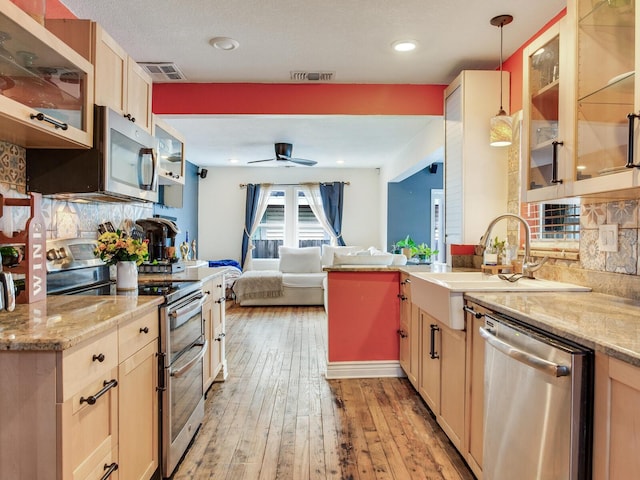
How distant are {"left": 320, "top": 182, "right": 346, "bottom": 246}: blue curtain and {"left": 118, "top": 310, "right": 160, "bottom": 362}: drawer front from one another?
6315 mm

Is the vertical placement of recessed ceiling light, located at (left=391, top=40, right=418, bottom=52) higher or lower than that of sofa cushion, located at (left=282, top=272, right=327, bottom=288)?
higher

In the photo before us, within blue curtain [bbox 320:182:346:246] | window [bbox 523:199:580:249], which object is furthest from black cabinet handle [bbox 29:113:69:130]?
blue curtain [bbox 320:182:346:246]

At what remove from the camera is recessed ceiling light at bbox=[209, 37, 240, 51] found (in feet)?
8.84

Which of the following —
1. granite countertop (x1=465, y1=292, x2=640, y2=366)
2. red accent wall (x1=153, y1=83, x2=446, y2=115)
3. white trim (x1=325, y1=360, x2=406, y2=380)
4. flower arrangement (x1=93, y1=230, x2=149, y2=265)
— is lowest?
white trim (x1=325, y1=360, x2=406, y2=380)

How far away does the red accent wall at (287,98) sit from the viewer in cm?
348

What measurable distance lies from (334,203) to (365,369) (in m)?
5.04

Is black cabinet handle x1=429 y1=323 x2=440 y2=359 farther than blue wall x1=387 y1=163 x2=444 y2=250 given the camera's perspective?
No

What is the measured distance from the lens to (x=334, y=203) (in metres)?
8.00

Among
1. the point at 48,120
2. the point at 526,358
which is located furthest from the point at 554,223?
the point at 48,120

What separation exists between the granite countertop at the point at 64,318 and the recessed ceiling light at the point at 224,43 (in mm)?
1809

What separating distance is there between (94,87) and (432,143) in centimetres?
356

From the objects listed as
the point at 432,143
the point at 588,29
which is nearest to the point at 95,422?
the point at 588,29

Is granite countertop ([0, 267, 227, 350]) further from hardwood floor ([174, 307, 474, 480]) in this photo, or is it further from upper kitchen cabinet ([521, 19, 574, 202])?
upper kitchen cabinet ([521, 19, 574, 202])

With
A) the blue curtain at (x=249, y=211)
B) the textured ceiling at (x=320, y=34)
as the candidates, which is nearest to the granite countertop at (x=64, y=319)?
the textured ceiling at (x=320, y=34)
